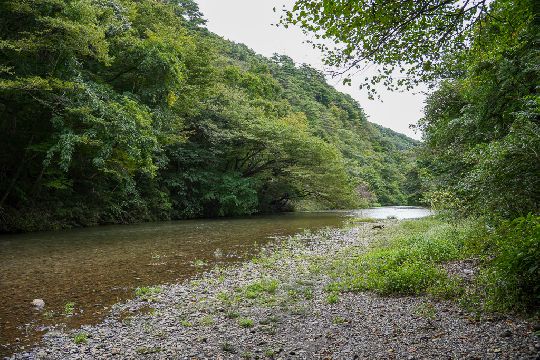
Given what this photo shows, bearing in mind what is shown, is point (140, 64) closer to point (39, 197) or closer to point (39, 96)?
point (39, 96)

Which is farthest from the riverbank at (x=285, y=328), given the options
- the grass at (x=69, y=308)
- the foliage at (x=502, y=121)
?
the foliage at (x=502, y=121)

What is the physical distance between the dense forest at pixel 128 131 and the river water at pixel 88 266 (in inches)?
160

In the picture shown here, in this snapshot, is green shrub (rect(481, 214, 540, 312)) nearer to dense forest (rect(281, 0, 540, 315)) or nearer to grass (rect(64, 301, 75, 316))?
dense forest (rect(281, 0, 540, 315))

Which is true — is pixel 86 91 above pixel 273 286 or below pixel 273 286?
above

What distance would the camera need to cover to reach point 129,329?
267 inches

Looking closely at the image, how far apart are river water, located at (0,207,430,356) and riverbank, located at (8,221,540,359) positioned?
0.76 meters

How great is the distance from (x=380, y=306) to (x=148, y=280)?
20.6ft

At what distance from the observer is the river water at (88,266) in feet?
24.5

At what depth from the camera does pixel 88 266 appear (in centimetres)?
1202

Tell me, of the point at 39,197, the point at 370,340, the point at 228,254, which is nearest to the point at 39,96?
the point at 39,197

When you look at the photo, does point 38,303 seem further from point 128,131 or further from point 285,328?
point 128,131

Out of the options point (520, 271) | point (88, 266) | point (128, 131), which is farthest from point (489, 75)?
point (128, 131)

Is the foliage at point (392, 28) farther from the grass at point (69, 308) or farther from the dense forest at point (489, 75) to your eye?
the grass at point (69, 308)

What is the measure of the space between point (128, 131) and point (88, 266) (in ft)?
31.5
